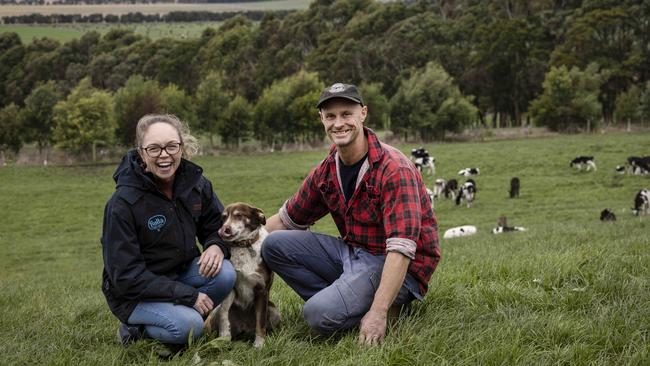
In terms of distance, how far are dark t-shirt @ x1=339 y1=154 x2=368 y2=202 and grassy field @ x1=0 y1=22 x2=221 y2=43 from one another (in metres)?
123

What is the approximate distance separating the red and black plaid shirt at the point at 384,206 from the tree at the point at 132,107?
190ft

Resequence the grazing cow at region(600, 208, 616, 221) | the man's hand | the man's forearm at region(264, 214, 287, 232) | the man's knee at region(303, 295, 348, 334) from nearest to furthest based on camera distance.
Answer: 1. the man's hand
2. the man's knee at region(303, 295, 348, 334)
3. the man's forearm at region(264, 214, 287, 232)
4. the grazing cow at region(600, 208, 616, 221)

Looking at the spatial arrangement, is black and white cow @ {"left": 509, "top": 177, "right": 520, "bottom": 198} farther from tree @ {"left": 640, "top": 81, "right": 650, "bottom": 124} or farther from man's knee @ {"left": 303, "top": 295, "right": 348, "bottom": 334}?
tree @ {"left": 640, "top": 81, "right": 650, "bottom": 124}

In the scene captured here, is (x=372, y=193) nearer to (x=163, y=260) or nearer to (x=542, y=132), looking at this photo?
(x=163, y=260)

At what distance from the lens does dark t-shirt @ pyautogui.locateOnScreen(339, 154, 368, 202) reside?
5066mm

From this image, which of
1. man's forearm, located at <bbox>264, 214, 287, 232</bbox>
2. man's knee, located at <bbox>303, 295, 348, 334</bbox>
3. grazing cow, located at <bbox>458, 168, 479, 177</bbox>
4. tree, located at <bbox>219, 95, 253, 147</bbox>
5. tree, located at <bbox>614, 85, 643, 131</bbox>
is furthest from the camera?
tree, located at <bbox>219, 95, 253, 147</bbox>

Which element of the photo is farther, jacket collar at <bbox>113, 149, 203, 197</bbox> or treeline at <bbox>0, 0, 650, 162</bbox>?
treeline at <bbox>0, 0, 650, 162</bbox>

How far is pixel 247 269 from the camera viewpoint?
533 centimetres

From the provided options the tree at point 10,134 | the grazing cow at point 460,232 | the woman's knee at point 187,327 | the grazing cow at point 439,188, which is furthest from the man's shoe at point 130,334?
the tree at point 10,134

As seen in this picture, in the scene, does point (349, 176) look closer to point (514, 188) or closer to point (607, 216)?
point (607, 216)

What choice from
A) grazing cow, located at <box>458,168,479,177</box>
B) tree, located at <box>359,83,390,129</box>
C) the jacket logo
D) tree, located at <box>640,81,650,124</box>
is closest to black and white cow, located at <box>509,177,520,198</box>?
grazing cow, located at <box>458,168,479,177</box>

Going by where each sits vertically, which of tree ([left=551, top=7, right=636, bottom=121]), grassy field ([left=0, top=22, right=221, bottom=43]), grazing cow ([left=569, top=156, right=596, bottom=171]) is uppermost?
grassy field ([left=0, top=22, right=221, bottom=43])

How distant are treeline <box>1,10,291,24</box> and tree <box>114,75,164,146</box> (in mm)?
90052

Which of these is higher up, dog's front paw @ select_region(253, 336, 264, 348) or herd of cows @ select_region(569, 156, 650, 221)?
dog's front paw @ select_region(253, 336, 264, 348)
